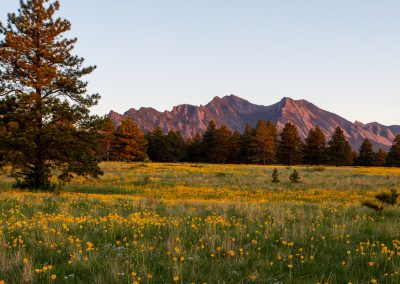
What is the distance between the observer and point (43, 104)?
55.4ft

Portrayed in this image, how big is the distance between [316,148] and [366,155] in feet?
47.8

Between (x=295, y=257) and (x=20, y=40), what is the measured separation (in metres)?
17.4

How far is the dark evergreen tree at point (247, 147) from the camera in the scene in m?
82.1

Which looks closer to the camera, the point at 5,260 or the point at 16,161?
the point at 5,260

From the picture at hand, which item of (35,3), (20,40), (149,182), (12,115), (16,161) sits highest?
(35,3)

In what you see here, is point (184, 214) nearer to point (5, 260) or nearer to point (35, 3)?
point (5, 260)

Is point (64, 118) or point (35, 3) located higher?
point (35, 3)

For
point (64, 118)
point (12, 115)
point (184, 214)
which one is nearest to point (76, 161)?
point (64, 118)

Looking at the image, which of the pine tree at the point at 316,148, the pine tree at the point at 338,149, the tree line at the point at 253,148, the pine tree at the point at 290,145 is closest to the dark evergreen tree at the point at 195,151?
the tree line at the point at 253,148

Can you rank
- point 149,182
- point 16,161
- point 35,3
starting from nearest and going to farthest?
point 16,161 → point 35,3 → point 149,182

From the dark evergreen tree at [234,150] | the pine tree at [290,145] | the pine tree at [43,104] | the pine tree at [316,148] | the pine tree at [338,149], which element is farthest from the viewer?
the dark evergreen tree at [234,150]

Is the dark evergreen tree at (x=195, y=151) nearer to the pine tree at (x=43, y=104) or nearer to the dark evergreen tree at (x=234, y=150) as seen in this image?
the dark evergreen tree at (x=234, y=150)

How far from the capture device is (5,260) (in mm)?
4648

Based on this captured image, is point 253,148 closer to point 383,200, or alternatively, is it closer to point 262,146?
point 262,146
